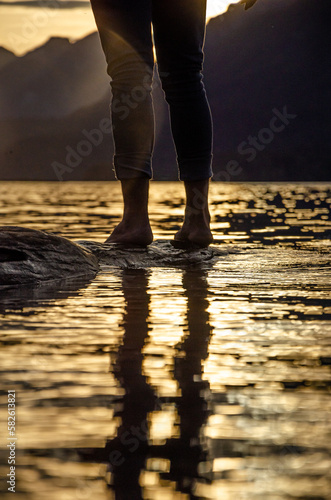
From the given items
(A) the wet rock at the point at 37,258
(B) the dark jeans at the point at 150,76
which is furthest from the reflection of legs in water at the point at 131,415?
(B) the dark jeans at the point at 150,76

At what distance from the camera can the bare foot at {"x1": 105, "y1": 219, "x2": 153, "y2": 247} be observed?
3.07 meters

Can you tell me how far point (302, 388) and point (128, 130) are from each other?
201 cm

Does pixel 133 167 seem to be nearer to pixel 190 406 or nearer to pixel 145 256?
pixel 145 256

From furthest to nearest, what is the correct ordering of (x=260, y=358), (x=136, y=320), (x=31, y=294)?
1. (x=31, y=294)
2. (x=136, y=320)
3. (x=260, y=358)

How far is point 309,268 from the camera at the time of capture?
285cm

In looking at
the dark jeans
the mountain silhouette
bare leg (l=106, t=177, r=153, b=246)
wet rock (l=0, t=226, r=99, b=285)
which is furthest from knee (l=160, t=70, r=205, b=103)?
the mountain silhouette

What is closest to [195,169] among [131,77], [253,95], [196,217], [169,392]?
[196,217]

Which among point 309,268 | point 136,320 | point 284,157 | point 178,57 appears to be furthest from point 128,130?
point 284,157

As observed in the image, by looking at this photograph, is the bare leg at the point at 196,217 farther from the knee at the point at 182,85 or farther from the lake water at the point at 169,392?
the lake water at the point at 169,392

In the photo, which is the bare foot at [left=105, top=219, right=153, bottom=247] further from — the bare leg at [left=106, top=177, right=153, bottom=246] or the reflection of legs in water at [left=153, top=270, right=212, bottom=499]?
the reflection of legs in water at [left=153, top=270, right=212, bottom=499]

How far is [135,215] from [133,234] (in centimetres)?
8

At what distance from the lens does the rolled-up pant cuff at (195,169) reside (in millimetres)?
3094

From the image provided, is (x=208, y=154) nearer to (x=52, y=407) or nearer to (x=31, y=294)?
(x=31, y=294)

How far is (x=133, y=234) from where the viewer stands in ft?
10.1
